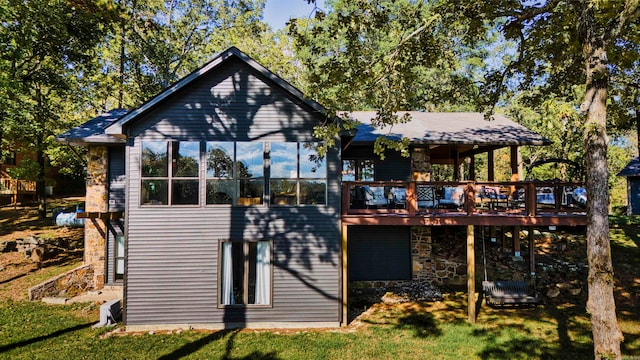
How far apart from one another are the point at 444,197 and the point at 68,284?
43.1 ft

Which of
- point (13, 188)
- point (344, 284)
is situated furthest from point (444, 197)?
point (13, 188)

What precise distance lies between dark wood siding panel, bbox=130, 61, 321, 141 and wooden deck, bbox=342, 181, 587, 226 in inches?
98.2

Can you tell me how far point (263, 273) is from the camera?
1007cm

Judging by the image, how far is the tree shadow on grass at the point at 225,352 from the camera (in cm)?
810

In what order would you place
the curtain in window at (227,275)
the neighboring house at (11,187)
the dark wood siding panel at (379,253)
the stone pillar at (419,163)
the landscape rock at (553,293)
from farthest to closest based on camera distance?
the neighboring house at (11,187)
the stone pillar at (419,163)
the dark wood siding panel at (379,253)
the landscape rock at (553,293)
the curtain in window at (227,275)

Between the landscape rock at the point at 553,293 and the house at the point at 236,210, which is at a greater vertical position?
the house at the point at 236,210

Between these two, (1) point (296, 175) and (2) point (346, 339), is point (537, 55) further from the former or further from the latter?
(2) point (346, 339)

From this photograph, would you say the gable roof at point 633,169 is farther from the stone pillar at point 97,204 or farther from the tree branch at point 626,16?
the stone pillar at point 97,204

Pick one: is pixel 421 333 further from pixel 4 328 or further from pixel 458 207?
pixel 4 328

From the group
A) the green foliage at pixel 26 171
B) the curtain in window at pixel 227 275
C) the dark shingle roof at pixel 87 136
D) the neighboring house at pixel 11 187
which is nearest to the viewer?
the curtain in window at pixel 227 275

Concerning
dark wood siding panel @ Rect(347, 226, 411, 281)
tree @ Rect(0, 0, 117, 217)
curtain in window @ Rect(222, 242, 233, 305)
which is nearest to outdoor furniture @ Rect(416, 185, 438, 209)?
dark wood siding panel @ Rect(347, 226, 411, 281)

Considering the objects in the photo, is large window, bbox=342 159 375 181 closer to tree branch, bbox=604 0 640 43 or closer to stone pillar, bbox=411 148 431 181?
stone pillar, bbox=411 148 431 181

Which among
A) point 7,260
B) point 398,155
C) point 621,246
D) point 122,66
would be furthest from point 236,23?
point 621,246

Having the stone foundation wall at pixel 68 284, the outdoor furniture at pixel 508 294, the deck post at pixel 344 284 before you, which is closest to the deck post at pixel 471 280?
the outdoor furniture at pixel 508 294
